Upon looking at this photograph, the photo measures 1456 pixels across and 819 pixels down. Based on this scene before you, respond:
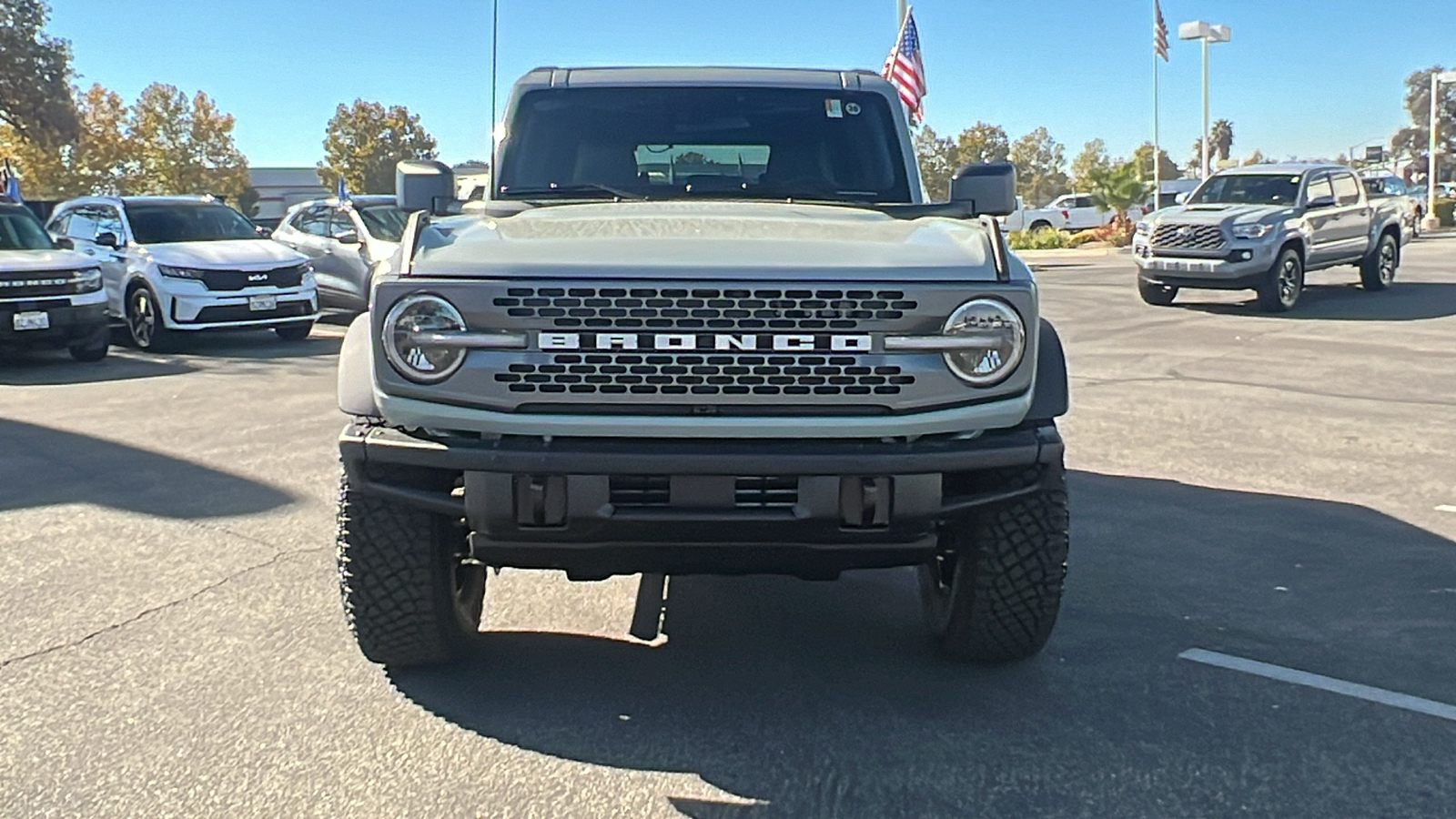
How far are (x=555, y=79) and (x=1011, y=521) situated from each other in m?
2.85

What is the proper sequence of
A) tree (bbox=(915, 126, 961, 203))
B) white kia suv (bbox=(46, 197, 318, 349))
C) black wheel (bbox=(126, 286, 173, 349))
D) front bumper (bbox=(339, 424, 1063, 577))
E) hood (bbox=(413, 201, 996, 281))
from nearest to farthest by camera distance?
front bumper (bbox=(339, 424, 1063, 577)) < hood (bbox=(413, 201, 996, 281)) < white kia suv (bbox=(46, 197, 318, 349)) < black wheel (bbox=(126, 286, 173, 349)) < tree (bbox=(915, 126, 961, 203))

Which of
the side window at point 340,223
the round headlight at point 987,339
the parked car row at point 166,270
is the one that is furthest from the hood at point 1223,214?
the round headlight at point 987,339

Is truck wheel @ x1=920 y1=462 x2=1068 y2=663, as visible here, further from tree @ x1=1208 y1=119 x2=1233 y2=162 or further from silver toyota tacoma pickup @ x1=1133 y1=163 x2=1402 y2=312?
tree @ x1=1208 y1=119 x2=1233 y2=162

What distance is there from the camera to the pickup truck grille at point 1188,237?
635 inches

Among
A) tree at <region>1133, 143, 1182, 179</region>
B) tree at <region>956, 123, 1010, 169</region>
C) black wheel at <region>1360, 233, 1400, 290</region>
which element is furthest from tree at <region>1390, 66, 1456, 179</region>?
black wheel at <region>1360, 233, 1400, 290</region>

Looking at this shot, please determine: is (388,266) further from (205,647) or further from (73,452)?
(73,452)

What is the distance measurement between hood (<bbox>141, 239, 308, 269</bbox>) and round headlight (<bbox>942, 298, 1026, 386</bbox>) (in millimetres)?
11810

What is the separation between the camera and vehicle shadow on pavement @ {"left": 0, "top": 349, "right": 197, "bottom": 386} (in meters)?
11.6

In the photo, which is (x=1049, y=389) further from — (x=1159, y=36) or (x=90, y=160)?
(x=90, y=160)

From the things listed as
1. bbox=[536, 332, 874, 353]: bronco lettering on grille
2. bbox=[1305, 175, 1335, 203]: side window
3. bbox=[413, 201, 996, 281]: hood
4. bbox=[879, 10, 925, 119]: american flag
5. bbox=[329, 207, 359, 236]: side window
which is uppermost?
bbox=[879, 10, 925, 119]: american flag

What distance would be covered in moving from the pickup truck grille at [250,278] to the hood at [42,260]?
1.14 meters

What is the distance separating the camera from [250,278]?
13.8 m

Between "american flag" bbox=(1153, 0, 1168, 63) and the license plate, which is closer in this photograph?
the license plate

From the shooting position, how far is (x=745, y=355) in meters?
3.33
